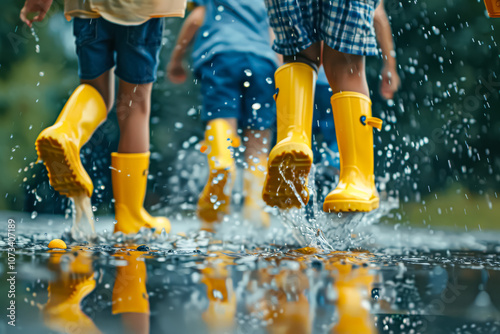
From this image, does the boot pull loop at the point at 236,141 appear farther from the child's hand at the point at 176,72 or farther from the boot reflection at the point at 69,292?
the boot reflection at the point at 69,292

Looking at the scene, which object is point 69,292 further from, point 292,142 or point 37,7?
point 37,7

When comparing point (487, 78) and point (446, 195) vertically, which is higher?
point (487, 78)

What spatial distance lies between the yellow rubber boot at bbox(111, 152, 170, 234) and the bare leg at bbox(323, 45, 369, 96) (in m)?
0.71

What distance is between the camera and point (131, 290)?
3.07 ft

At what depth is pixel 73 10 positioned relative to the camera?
1.94 m

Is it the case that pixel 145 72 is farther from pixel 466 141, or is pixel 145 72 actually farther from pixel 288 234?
pixel 466 141

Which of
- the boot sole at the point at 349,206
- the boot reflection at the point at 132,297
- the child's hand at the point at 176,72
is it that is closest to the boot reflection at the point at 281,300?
the boot reflection at the point at 132,297

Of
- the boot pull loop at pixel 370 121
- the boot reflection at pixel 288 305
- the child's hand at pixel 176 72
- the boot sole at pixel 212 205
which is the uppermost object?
the child's hand at pixel 176 72

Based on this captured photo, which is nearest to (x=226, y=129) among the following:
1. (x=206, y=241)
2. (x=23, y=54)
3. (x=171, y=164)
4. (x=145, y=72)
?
→ (x=145, y=72)

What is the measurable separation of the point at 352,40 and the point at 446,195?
12.3 feet

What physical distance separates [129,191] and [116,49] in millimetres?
459

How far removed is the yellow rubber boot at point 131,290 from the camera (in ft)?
2.70

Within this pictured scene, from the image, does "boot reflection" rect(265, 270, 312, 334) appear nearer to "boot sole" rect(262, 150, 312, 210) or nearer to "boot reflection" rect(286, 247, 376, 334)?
"boot reflection" rect(286, 247, 376, 334)

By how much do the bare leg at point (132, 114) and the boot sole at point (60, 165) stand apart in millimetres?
297
